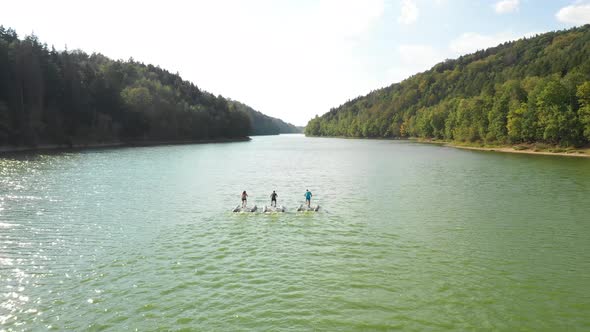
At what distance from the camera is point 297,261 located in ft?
80.5

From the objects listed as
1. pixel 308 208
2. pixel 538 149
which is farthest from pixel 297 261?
pixel 538 149

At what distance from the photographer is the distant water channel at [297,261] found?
1733cm

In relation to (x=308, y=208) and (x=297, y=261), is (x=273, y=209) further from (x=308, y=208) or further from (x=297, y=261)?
(x=297, y=261)

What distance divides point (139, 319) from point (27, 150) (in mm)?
126026

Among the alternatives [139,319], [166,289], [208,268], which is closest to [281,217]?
[208,268]

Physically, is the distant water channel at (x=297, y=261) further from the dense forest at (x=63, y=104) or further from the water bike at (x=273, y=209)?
the dense forest at (x=63, y=104)

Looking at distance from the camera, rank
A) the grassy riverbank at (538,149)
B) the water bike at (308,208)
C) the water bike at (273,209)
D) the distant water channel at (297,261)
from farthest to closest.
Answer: the grassy riverbank at (538,149), the water bike at (308,208), the water bike at (273,209), the distant water channel at (297,261)

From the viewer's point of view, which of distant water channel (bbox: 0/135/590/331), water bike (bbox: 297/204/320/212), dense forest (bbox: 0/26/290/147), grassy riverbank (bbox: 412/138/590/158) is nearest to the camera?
distant water channel (bbox: 0/135/590/331)

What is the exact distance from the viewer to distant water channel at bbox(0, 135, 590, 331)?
1733cm

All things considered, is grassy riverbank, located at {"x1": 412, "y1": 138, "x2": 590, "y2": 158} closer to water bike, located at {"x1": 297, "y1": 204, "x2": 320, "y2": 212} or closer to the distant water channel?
the distant water channel

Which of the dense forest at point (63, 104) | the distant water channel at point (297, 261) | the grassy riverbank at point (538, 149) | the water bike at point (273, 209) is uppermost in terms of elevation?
the dense forest at point (63, 104)

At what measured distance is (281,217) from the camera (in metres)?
37.4

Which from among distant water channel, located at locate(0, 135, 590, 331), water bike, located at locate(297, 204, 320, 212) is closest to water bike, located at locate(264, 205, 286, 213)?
distant water channel, located at locate(0, 135, 590, 331)

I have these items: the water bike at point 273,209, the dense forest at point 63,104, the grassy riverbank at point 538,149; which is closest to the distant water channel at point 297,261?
the water bike at point 273,209
